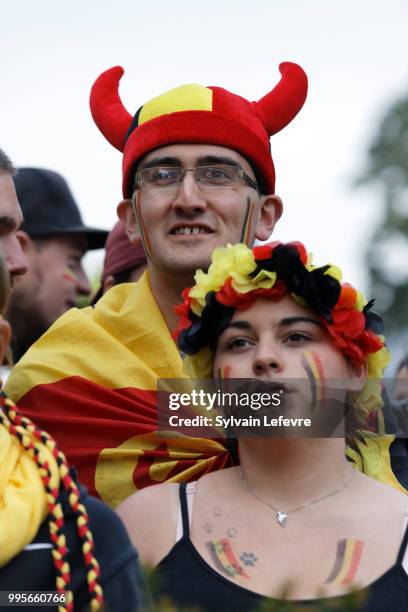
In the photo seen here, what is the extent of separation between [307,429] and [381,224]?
3154 cm

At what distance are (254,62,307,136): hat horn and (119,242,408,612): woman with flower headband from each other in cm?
140

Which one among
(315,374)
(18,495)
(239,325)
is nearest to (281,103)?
(239,325)

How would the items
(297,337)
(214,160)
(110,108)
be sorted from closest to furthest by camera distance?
1. (297,337)
2. (214,160)
3. (110,108)

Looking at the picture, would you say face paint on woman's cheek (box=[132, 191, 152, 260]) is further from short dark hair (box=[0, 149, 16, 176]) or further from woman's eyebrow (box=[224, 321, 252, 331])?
woman's eyebrow (box=[224, 321, 252, 331])

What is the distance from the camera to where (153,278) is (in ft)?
16.4

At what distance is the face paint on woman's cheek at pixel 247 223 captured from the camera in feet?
16.2

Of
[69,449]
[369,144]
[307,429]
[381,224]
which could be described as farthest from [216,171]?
[369,144]

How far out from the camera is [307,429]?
3.63 m

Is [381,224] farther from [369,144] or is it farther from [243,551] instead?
[243,551]

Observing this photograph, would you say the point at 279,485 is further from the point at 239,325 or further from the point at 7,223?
the point at 7,223

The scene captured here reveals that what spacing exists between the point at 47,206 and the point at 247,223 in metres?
2.59

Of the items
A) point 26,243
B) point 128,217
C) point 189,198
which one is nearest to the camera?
point 189,198

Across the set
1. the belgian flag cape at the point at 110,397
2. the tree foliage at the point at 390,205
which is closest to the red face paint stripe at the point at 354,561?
the belgian flag cape at the point at 110,397

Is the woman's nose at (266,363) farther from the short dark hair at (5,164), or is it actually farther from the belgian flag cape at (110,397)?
the short dark hair at (5,164)
